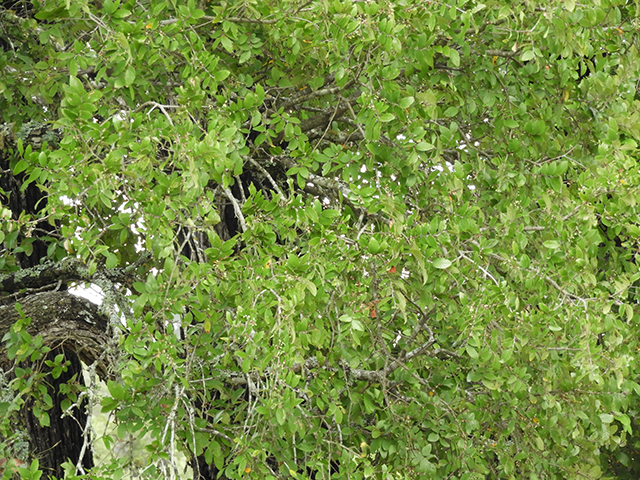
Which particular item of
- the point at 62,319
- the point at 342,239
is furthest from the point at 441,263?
the point at 62,319

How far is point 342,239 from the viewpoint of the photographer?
8.96ft

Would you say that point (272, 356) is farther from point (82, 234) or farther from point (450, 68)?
point (450, 68)

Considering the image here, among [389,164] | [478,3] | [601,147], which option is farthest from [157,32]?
[601,147]

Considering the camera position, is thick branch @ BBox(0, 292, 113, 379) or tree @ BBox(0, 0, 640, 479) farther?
thick branch @ BBox(0, 292, 113, 379)

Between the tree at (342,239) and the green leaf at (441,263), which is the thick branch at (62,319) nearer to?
the tree at (342,239)

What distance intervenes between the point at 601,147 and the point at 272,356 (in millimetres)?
1726

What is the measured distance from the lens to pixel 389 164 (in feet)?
10.6

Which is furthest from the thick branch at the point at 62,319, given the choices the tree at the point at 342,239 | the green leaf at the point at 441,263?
the green leaf at the point at 441,263

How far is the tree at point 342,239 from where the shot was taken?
2.61 meters

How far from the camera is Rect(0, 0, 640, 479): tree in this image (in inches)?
103

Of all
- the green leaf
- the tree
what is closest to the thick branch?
the tree

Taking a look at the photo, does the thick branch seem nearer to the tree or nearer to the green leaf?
the tree

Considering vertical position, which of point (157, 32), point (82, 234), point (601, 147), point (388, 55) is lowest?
point (601, 147)

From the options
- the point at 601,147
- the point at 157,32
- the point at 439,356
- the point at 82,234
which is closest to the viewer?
the point at 82,234
